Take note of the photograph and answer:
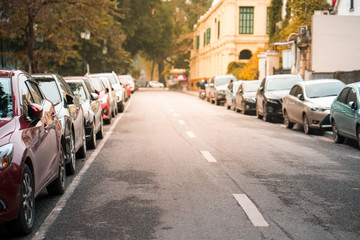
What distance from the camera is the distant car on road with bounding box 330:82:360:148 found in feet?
44.6

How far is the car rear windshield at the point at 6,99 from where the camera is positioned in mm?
6320

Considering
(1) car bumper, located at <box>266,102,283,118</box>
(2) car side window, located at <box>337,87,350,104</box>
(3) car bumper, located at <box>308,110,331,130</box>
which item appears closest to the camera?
(2) car side window, located at <box>337,87,350,104</box>

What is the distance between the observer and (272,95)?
75.8 ft

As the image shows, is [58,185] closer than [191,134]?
Yes

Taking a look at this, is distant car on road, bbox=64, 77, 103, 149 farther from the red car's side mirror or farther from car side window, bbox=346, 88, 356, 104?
the red car's side mirror

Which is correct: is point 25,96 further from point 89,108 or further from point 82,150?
point 89,108

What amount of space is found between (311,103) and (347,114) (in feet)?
11.2

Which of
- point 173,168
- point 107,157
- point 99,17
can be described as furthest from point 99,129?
point 99,17

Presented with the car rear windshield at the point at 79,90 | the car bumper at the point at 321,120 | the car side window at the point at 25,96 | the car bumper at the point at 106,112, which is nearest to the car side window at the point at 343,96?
the car bumper at the point at 321,120

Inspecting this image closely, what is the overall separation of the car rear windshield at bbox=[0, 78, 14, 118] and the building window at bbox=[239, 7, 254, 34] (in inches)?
2076

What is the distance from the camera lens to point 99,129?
15438 mm

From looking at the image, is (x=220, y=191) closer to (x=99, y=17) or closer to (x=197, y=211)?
(x=197, y=211)

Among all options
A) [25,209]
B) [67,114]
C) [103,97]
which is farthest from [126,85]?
[25,209]


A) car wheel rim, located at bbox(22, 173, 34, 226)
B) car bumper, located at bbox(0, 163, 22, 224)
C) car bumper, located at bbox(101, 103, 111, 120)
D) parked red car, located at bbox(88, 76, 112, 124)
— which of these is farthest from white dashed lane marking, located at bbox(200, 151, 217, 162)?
car bumper, located at bbox(101, 103, 111, 120)
